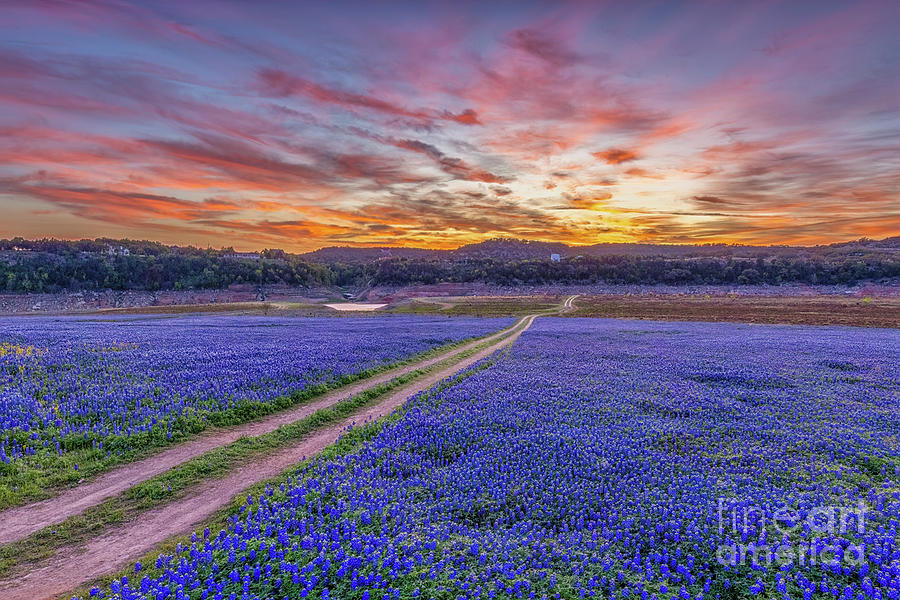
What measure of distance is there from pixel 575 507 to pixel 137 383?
56.5ft

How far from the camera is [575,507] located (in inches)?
313

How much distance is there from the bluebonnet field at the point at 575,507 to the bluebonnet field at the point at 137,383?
656 centimetres

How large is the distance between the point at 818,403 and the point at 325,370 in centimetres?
2106

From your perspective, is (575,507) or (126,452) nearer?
(575,507)

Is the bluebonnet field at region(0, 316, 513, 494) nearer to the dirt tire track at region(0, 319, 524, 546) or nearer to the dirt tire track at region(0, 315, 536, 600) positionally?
the dirt tire track at region(0, 319, 524, 546)

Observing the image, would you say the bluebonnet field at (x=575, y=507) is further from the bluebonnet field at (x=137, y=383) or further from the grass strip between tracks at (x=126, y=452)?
the bluebonnet field at (x=137, y=383)

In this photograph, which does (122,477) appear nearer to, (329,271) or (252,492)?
(252,492)

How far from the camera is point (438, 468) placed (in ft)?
32.9

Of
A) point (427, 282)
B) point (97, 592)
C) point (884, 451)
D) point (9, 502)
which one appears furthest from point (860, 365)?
point (427, 282)

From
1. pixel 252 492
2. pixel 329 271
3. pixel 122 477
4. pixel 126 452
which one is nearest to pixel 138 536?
pixel 252 492

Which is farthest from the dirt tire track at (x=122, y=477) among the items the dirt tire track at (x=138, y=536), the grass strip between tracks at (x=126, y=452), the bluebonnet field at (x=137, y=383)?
the dirt tire track at (x=138, y=536)

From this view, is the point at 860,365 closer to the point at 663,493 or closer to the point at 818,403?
the point at 818,403

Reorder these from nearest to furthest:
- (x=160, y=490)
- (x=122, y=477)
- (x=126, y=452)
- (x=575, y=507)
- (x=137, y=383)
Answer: (x=575, y=507)
(x=160, y=490)
(x=122, y=477)
(x=126, y=452)
(x=137, y=383)

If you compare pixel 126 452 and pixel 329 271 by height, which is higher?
pixel 329 271
